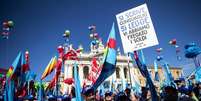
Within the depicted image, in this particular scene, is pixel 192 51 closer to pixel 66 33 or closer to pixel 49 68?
pixel 49 68

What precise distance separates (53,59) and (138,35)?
25.5ft

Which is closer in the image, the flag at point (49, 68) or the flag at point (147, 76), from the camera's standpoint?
the flag at point (147, 76)

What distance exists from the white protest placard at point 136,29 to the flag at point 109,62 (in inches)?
31.2

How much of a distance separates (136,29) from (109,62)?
4.06 feet

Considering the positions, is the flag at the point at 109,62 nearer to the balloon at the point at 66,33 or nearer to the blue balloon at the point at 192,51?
the blue balloon at the point at 192,51

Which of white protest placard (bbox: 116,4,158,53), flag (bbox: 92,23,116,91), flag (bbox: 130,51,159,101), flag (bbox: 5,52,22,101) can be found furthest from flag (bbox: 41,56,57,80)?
flag (bbox: 130,51,159,101)

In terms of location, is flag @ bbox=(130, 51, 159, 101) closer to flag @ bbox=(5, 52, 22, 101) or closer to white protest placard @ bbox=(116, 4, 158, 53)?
white protest placard @ bbox=(116, 4, 158, 53)

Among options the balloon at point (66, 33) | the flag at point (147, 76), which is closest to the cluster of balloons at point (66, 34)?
the balloon at point (66, 33)

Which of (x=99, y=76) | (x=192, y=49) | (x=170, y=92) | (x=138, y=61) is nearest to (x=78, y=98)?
(x=99, y=76)

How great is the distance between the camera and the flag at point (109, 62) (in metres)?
7.43

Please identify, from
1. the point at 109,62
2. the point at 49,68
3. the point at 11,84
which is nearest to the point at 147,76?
the point at 109,62

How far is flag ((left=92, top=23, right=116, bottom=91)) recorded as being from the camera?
292 inches

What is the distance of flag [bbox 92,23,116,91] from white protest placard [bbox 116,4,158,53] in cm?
79

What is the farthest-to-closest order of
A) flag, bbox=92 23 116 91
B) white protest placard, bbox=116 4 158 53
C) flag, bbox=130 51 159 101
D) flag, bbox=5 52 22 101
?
flag, bbox=5 52 22 101 → flag, bbox=92 23 116 91 → white protest placard, bbox=116 4 158 53 → flag, bbox=130 51 159 101
